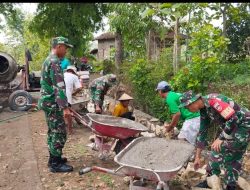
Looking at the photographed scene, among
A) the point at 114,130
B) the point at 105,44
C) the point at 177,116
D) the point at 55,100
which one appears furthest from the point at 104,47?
the point at 114,130

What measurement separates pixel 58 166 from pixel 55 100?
1016 millimetres

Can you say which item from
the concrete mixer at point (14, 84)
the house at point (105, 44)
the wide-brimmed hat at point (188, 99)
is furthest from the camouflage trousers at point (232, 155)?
the house at point (105, 44)

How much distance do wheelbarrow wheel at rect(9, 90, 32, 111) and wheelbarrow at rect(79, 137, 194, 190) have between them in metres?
7.29

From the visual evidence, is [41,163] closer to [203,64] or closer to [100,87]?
[100,87]

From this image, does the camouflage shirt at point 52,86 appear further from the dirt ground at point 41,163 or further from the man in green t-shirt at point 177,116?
the man in green t-shirt at point 177,116

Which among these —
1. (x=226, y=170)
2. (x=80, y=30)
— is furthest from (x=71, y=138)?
(x=80, y=30)

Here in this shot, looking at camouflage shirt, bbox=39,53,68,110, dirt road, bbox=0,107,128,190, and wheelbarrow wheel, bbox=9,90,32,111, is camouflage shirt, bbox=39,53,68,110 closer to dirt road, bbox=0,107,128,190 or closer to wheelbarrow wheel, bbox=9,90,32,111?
dirt road, bbox=0,107,128,190

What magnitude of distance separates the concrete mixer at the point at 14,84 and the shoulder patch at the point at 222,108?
8.00 m

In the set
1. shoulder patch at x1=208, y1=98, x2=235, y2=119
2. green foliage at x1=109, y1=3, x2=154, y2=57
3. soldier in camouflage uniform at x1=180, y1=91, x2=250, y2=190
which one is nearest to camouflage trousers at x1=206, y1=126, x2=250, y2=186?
soldier in camouflage uniform at x1=180, y1=91, x2=250, y2=190

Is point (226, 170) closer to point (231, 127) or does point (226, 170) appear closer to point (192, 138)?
point (231, 127)

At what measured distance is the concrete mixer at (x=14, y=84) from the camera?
37.6 ft

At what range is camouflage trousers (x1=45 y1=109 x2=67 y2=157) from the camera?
5.37 m

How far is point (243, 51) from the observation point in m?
17.1

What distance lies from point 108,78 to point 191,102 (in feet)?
12.5
